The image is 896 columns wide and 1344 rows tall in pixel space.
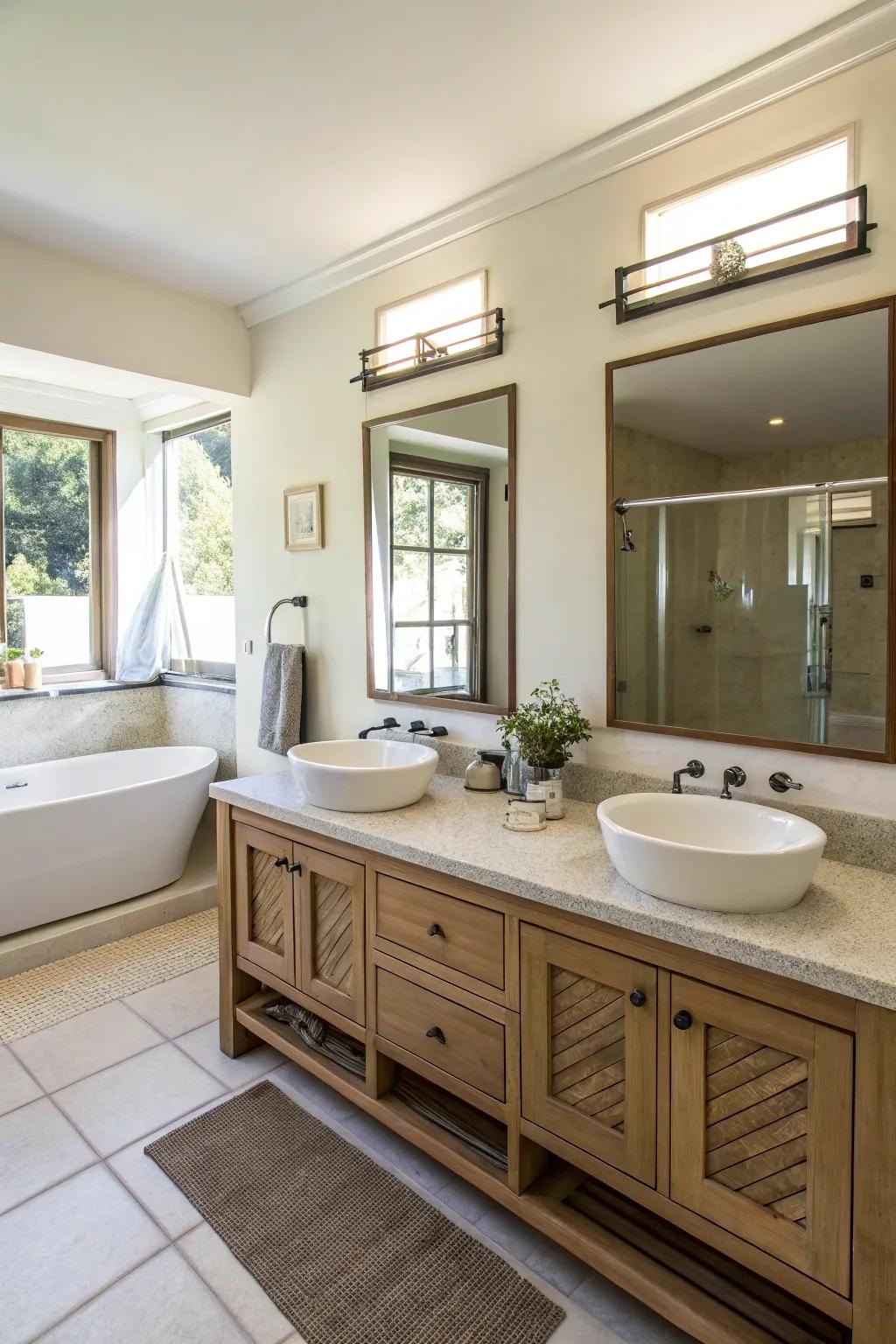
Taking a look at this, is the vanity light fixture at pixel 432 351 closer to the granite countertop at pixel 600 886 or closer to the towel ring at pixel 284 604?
the towel ring at pixel 284 604

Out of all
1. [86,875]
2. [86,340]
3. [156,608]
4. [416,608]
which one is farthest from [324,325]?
[86,875]

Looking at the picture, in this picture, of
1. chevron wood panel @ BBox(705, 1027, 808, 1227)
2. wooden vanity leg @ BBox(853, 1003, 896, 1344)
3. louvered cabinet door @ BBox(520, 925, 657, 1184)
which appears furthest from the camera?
louvered cabinet door @ BBox(520, 925, 657, 1184)

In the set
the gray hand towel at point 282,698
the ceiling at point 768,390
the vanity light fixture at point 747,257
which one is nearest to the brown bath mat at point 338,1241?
the gray hand towel at point 282,698

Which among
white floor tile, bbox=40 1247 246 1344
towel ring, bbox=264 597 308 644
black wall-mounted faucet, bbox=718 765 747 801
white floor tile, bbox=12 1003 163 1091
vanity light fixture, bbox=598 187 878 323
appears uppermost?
vanity light fixture, bbox=598 187 878 323

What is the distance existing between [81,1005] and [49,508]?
2615mm

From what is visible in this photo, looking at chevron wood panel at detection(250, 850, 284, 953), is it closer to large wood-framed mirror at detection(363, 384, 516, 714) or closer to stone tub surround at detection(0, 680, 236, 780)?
large wood-framed mirror at detection(363, 384, 516, 714)

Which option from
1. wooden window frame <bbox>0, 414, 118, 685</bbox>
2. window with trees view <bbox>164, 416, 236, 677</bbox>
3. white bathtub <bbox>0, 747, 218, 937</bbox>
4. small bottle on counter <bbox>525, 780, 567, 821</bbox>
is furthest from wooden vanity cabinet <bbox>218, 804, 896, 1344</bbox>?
wooden window frame <bbox>0, 414, 118, 685</bbox>

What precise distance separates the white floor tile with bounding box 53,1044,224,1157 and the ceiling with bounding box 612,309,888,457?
89.5 inches

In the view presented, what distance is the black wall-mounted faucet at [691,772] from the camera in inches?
73.0

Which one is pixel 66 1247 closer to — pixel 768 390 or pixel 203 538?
pixel 768 390

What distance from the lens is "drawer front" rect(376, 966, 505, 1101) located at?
1646 millimetres

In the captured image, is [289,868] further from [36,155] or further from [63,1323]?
[36,155]

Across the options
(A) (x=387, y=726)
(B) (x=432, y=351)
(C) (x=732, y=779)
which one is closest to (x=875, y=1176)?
(C) (x=732, y=779)

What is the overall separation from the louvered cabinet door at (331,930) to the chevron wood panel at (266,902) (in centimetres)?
11
